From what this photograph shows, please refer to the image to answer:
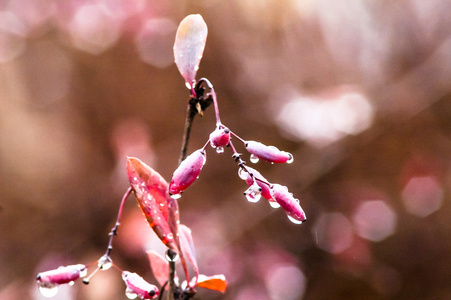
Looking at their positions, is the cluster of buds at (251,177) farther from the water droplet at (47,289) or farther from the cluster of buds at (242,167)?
the water droplet at (47,289)

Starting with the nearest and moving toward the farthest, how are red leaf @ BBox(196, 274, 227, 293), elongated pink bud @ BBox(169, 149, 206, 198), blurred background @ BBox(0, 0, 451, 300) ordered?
elongated pink bud @ BBox(169, 149, 206, 198) → red leaf @ BBox(196, 274, 227, 293) → blurred background @ BBox(0, 0, 451, 300)

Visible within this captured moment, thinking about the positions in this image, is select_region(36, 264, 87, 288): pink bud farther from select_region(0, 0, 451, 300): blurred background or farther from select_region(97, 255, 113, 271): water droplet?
select_region(0, 0, 451, 300): blurred background

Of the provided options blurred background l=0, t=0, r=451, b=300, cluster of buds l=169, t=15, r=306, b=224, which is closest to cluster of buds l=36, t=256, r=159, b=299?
cluster of buds l=169, t=15, r=306, b=224

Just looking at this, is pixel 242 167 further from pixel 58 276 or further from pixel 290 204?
pixel 58 276

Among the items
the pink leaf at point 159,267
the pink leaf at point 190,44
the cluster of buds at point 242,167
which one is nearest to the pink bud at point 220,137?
the cluster of buds at point 242,167

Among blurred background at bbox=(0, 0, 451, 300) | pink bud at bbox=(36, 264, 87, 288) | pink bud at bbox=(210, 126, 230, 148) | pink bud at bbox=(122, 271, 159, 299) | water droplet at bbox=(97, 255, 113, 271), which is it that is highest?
blurred background at bbox=(0, 0, 451, 300)

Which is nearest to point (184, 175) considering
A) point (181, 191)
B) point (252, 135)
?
point (181, 191)
